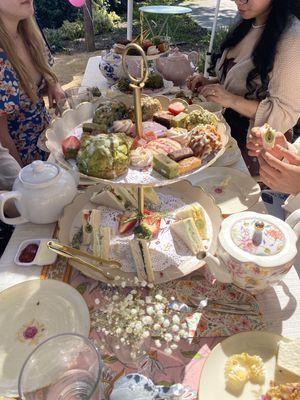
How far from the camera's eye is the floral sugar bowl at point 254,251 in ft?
3.01

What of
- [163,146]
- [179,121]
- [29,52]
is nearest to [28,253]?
[163,146]

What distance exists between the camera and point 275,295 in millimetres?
1062

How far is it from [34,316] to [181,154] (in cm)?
64

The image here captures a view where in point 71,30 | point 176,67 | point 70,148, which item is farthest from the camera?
point 71,30

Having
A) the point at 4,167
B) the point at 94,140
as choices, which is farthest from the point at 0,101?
the point at 94,140

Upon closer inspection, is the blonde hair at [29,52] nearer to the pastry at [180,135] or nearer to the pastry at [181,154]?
the pastry at [180,135]

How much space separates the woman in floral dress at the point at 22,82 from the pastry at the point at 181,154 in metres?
1.21

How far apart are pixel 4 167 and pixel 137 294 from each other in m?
0.87

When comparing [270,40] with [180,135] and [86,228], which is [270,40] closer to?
[180,135]

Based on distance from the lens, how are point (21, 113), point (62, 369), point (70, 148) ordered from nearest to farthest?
point (62, 369), point (70, 148), point (21, 113)

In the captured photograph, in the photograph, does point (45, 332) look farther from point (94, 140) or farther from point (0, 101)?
point (0, 101)

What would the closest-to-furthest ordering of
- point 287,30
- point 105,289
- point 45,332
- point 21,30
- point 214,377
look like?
1. point 214,377
2. point 45,332
3. point 105,289
4. point 287,30
5. point 21,30

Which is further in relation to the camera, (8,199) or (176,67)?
(176,67)

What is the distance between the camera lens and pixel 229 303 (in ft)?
3.40
